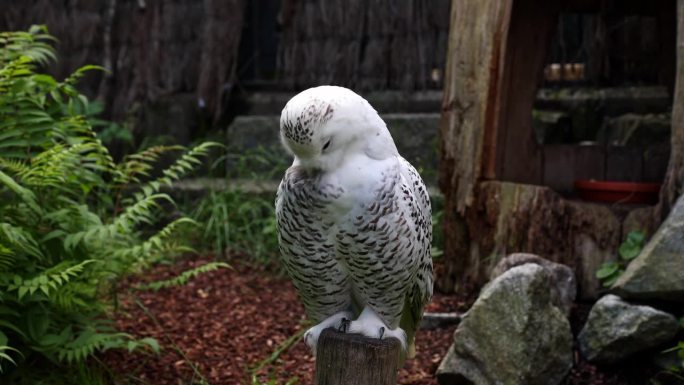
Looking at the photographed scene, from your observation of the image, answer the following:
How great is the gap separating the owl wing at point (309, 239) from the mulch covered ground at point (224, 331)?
1.22 metres

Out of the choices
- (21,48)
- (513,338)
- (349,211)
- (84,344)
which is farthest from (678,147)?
(21,48)

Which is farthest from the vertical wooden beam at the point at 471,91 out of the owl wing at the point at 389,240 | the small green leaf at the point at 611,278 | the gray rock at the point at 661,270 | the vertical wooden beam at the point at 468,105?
the owl wing at the point at 389,240

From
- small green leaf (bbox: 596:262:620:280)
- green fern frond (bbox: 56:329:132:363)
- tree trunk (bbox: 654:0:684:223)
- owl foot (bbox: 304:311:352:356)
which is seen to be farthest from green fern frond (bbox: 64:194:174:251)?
tree trunk (bbox: 654:0:684:223)

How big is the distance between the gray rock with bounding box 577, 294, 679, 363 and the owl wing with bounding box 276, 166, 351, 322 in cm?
157

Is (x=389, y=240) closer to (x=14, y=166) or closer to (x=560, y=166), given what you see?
(x=14, y=166)

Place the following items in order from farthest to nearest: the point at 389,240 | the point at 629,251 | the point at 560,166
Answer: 1. the point at 560,166
2. the point at 629,251
3. the point at 389,240

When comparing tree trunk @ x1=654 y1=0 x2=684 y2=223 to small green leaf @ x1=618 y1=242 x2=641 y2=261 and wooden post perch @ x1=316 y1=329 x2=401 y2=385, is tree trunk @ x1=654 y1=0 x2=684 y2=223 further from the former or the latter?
wooden post perch @ x1=316 y1=329 x2=401 y2=385

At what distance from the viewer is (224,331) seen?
4305 millimetres

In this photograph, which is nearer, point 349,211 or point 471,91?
point 349,211

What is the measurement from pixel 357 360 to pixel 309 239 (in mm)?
404

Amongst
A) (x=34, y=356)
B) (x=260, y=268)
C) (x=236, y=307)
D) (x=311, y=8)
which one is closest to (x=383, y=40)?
(x=311, y=8)

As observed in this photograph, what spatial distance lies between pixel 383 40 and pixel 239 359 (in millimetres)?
3105

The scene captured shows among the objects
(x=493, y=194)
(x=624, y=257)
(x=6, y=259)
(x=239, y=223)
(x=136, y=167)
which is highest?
(x=136, y=167)

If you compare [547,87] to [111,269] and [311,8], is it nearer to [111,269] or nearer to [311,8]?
[311,8]
